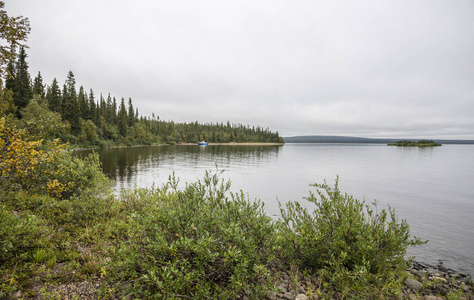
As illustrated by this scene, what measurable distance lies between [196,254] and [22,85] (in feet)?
241

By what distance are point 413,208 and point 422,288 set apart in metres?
13.8

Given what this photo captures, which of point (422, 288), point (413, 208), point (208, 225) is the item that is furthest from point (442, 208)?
point (208, 225)

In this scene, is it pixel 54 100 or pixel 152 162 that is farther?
pixel 54 100

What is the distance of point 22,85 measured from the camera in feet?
171

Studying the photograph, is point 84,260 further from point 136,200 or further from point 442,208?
point 442,208

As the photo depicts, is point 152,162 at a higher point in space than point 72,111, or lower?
lower

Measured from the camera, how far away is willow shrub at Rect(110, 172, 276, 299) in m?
4.10

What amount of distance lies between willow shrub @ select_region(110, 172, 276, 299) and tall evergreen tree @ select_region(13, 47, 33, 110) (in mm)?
69568

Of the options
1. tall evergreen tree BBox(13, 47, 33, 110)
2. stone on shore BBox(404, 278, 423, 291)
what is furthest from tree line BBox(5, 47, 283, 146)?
stone on shore BBox(404, 278, 423, 291)

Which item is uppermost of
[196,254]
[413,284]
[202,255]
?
[202,255]

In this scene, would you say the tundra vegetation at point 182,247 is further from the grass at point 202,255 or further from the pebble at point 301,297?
the pebble at point 301,297

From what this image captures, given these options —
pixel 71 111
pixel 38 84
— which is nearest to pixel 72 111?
pixel 71 111

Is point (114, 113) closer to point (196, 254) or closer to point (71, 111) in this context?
point (71, 111)

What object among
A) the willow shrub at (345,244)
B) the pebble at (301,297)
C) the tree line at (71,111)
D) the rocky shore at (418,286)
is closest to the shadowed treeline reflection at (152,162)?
the tree line at (71,111)
